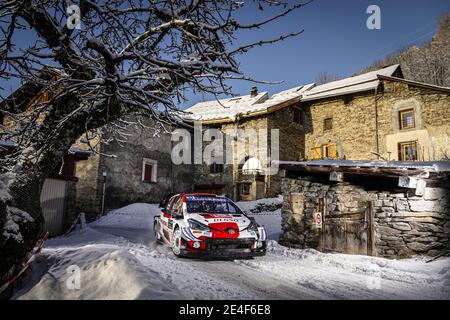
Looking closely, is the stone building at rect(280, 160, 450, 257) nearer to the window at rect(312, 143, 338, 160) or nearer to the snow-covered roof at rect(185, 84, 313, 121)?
the snow-covered roof at rect(185, 84, 313, 121)

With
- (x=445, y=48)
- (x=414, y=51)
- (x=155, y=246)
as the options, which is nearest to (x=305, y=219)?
(x=155, y=246)

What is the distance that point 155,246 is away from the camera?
844 centimetres

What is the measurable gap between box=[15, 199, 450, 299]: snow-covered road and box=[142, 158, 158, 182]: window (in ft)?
44.0

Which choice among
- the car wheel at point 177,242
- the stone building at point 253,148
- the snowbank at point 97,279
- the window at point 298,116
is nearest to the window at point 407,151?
the stone building at point 253,148

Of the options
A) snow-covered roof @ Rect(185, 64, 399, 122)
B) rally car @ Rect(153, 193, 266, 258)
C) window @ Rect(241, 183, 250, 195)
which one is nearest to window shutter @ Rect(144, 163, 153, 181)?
snow-covered roof @ Rect(185, 64, 399, 122)

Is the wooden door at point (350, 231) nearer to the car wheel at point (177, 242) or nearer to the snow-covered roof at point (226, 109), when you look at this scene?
the car wheel at point (177, 242)

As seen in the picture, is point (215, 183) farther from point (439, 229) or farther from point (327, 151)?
point (439, 229)

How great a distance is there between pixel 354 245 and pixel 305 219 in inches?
64.9

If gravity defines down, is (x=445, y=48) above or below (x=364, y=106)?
above

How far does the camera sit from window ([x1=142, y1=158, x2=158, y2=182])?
20.0m

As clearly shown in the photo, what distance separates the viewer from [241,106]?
25297 mm

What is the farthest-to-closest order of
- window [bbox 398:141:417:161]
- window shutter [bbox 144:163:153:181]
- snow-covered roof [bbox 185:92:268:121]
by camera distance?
snow-covered roof [bbox 185:92:268:121] → window shutter [bbox 144:163:153:181] → window [bbox 398:141:417:161]

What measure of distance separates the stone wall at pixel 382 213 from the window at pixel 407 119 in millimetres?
15217
